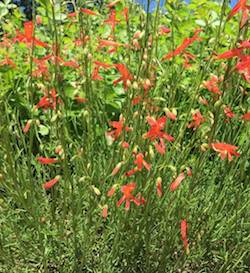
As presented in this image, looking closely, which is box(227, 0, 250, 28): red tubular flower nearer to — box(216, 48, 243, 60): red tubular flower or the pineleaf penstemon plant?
box(216, 48, 243, 60): red tubular flower

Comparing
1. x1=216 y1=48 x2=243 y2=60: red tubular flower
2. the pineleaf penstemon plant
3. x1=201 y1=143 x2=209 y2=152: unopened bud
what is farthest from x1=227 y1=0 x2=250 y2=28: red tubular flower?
x1=201 y1=143 x2=209 y2=152: unopened bud

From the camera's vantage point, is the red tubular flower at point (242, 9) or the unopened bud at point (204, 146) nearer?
the red tubular flower at point (242, 9)

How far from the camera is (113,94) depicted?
10.9 ft

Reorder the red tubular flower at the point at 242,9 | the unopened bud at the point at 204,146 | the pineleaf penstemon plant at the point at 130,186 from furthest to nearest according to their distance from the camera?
the pineleaf penstemon plant at the point at 130,186
the unopened bud at the point at 204,146
the red tubular flower at the point at 242,9

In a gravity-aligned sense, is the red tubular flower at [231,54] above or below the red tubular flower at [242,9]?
below

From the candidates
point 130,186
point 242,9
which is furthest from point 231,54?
point 130,186

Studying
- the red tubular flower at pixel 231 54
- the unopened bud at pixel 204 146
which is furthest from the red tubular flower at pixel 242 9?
the unopened bud at pixel 204 146

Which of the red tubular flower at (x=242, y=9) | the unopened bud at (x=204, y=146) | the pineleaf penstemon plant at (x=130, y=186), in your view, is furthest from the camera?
the pineleaf penstemon plant at (x=130, y=186)

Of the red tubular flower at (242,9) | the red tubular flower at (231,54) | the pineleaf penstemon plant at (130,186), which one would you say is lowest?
the pineleaf penstemon plant at (130,186)

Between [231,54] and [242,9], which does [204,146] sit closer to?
[231,54]

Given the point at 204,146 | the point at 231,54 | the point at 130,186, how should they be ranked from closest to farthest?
1. the point at 231,54
2. the point at 204,146
3. the point at 130,186

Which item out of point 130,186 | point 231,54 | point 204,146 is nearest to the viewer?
point 231,54

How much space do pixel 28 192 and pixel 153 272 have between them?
0.72 metres

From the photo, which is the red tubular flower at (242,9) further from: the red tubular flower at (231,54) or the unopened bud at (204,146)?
the unopened bud at (204,146)
